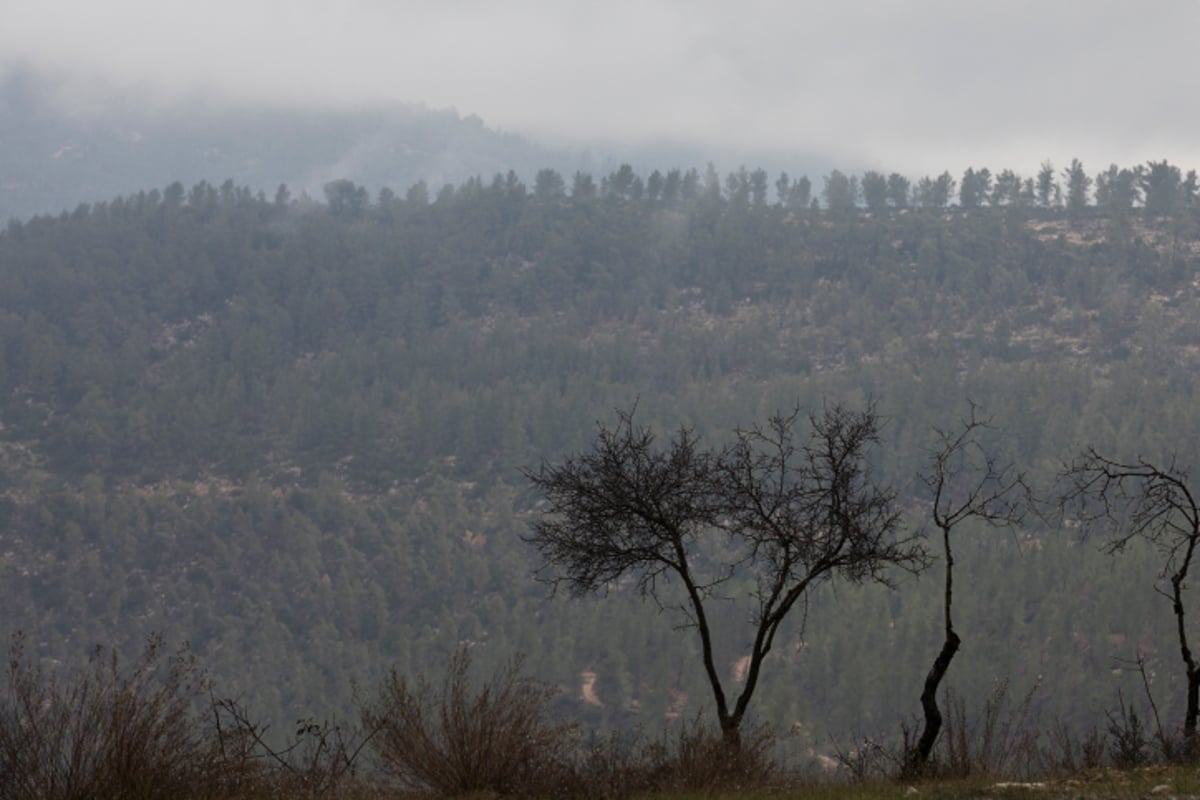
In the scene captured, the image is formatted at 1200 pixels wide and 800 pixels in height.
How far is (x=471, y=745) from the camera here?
13102mm

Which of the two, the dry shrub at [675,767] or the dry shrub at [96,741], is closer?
the dry shrub at [96,741]

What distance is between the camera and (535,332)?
196 m

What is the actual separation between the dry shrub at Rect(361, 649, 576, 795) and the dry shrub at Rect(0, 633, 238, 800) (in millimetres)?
2463

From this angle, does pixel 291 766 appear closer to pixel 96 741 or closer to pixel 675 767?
pixel 96 741

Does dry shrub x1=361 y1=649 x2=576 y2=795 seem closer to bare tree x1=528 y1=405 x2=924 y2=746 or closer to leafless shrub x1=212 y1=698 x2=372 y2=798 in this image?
leafless shrub x1=212 y1=698 x2=372 y2=798

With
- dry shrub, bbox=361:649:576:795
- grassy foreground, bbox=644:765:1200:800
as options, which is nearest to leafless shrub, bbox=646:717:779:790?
grassy foreground, bbox=644:765:1200:800

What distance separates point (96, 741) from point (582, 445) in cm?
14641

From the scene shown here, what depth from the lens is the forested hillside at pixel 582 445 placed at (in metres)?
95.4

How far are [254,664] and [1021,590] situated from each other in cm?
7660

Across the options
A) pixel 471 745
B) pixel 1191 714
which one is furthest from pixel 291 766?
pixel 1191 714

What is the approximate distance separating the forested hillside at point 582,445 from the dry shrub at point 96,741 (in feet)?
254

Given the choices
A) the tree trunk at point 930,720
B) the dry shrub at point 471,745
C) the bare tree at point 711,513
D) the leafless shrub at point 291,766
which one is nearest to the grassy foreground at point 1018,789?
the tree trunk at point 930,720

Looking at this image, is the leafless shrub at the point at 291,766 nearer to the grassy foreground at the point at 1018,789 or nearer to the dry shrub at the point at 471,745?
the dry shrub at the point at 471,745

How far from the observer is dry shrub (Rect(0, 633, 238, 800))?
1012cm
